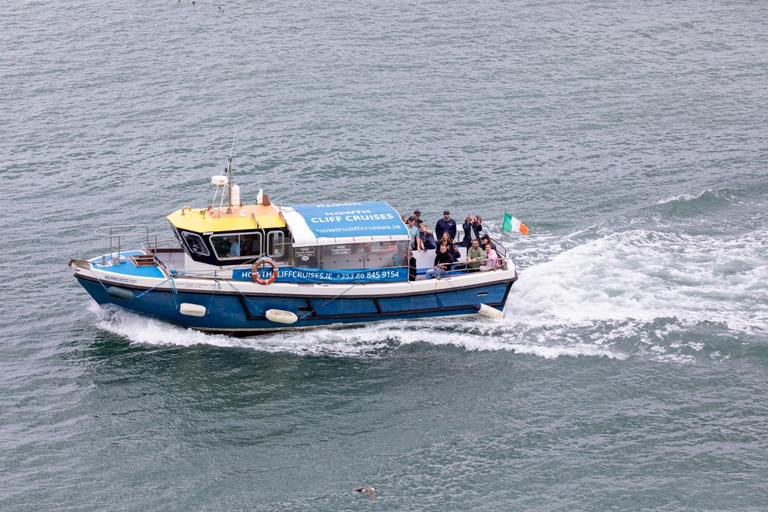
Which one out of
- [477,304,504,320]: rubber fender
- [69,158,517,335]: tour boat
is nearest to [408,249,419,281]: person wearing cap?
[69,158,517,335]: tour boat

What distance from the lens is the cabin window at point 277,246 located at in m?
31.3

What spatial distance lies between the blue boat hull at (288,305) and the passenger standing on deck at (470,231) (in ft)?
7.25

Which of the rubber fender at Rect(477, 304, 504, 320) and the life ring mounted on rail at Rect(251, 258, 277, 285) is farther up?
the life ring mounted on rail at Rect(251, 258, 277, 285)

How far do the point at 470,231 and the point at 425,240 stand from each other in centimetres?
157

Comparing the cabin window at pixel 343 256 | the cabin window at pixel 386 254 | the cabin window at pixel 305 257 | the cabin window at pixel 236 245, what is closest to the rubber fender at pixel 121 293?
the cabin window at pixel 236 245

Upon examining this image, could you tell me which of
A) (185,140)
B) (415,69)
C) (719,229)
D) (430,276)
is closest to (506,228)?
(430,276)

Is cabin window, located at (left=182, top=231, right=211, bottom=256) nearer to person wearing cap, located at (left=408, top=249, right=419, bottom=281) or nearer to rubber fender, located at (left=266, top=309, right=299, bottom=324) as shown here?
→ rubber fender, located at (left=266, top=309, right=299, bottom=324)

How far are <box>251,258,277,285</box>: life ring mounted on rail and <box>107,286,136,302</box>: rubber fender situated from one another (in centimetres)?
384

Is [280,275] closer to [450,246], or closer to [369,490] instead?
[450,246]

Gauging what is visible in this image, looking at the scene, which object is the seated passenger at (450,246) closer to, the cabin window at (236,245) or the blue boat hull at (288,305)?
the blue boat hull at (288,305)

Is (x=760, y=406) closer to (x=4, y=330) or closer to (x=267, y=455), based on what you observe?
(x=267, y=455)

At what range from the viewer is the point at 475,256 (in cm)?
→ 3294

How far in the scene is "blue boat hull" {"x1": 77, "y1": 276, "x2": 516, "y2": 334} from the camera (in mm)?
30969

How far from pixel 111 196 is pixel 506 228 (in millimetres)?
17709
